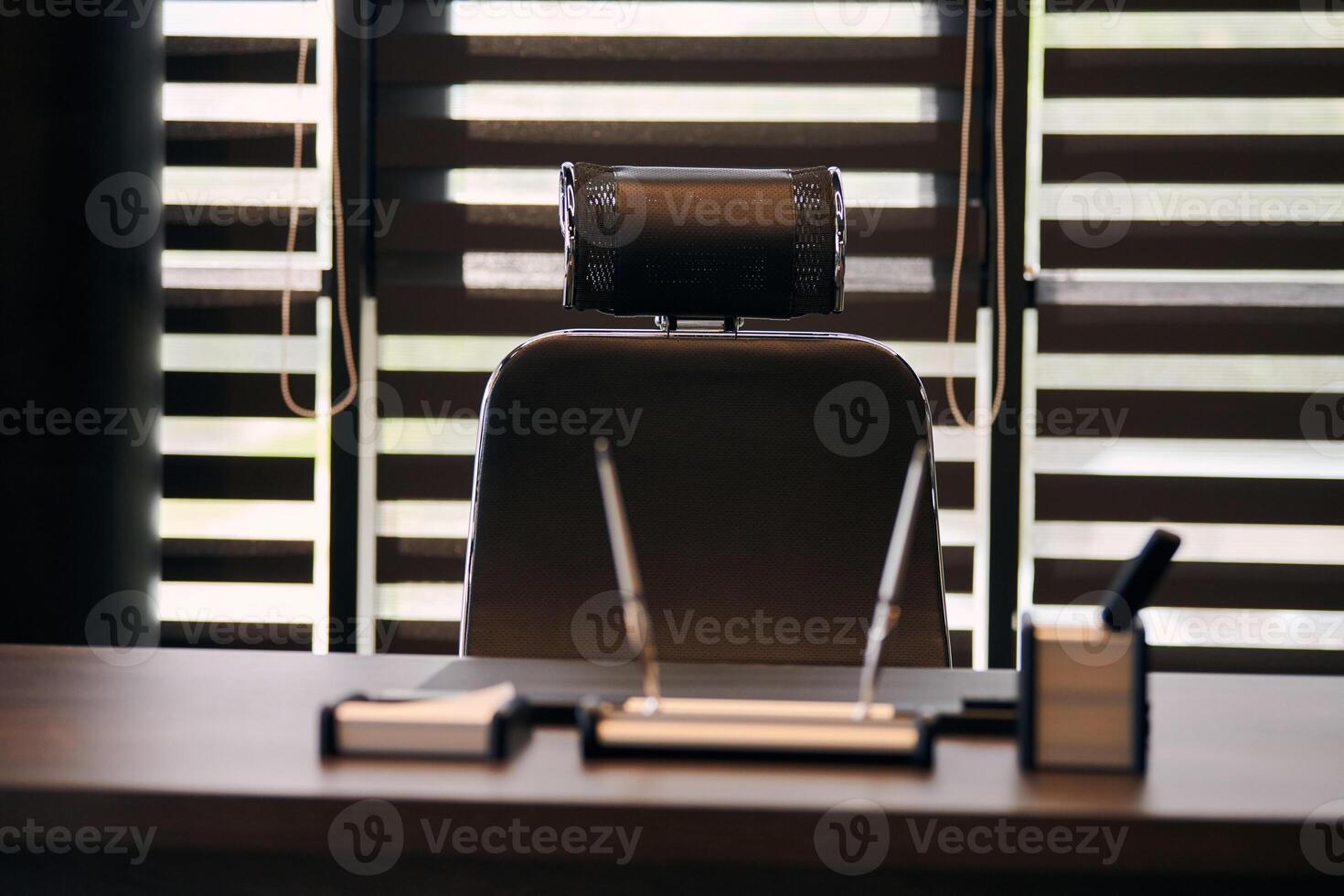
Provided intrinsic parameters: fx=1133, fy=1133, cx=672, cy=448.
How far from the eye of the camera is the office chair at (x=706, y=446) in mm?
1301

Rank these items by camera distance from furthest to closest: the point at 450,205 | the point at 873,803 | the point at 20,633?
the point at 450,205, the point at 20,633, the point at 873,803

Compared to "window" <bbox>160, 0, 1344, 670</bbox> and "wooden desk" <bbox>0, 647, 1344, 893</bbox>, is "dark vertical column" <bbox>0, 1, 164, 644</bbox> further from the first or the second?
"wooden desk" <bbox>0, 647, 1344, 893</bbox>

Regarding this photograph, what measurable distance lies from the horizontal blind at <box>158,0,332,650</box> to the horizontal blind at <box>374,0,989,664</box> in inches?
7.2

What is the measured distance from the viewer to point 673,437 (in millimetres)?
1389

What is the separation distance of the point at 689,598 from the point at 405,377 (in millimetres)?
1512

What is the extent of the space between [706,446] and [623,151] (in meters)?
1.46

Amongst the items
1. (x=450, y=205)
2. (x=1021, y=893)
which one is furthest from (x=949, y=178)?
(x=1021, y=893)

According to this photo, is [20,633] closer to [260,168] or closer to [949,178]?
[260,168]

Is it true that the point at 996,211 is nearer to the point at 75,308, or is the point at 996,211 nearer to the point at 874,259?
the point at 874,259

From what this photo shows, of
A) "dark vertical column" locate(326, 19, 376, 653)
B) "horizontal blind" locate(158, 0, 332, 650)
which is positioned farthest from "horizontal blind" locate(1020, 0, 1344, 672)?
"horizontal blind" locate(158, 0, 332, 650)

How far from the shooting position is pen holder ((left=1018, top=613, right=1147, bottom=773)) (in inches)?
28.0

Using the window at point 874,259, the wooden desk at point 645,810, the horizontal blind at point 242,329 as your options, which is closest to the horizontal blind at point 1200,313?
the window at point 874,259

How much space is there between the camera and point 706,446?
1387mm

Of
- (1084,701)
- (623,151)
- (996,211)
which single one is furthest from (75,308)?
(1084,701)
